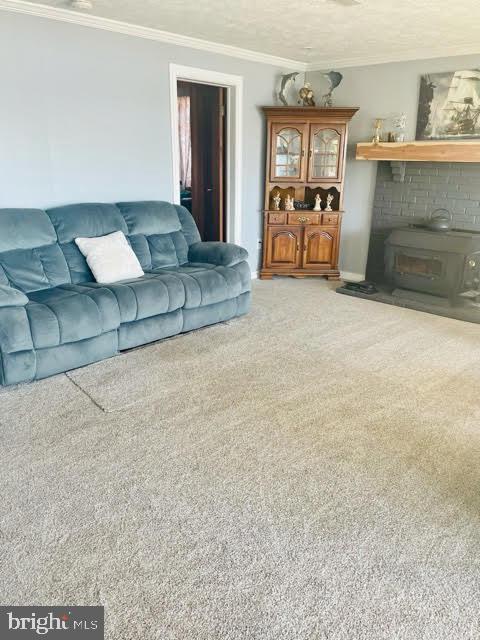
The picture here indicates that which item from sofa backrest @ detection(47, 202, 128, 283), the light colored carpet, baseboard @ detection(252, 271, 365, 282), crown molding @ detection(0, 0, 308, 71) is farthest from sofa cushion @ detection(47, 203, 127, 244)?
baseboard @ detection(252, 271, 365, 282)

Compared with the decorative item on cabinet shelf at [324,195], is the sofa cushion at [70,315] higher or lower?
lower

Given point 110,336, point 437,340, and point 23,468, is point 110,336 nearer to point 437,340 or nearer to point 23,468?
point 23,468

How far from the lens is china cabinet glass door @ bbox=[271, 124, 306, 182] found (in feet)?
17.9

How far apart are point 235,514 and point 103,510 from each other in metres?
0.53

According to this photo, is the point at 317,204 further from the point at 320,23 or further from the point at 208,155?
the point at 320,23

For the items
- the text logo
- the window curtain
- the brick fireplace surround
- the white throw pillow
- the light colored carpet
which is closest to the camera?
the text logo

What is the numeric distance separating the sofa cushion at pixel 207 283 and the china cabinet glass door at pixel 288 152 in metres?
1.87

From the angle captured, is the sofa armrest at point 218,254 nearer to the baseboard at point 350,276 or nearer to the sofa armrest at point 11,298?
the baseboard at point 350,276

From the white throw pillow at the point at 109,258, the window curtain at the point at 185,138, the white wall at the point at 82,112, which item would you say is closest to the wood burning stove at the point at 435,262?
the white wall at the point at 82,112

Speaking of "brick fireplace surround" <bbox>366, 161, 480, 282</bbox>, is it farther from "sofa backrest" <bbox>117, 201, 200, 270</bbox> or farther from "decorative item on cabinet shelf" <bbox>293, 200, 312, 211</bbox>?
"sofa backrest" <bbox>117, 201, 200, 270</bbox>

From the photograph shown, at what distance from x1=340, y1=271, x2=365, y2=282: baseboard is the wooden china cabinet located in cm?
22

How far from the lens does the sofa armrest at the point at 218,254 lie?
4332mm

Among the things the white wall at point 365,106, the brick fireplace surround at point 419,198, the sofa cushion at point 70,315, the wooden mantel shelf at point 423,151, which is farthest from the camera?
the white wall at point 365,106

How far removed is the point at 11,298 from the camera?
9.75 ft
